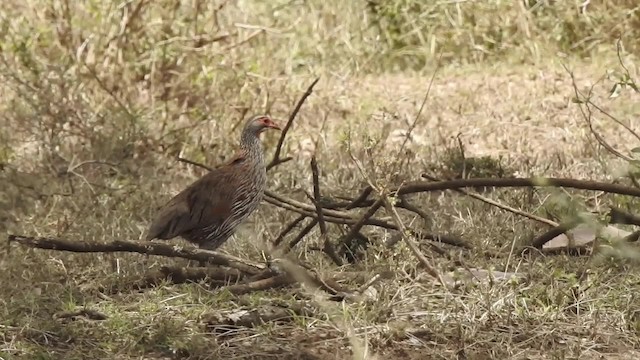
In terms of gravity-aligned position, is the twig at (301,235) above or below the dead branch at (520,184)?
below

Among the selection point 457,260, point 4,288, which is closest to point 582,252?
point 457,260

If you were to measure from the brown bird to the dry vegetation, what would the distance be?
4.8 inches

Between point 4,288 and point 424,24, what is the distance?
4.99 meters

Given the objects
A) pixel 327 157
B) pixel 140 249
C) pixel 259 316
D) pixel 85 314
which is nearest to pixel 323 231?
pixel 259 316

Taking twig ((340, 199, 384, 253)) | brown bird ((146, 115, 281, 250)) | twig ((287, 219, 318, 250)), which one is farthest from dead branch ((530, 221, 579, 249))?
brown bird ((146, 115, 281, 250))

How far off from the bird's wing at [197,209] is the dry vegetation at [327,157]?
134 millimetres

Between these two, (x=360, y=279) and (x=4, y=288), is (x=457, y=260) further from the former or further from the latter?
(x=4, y=288)

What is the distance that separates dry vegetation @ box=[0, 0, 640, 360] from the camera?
13.6 feet

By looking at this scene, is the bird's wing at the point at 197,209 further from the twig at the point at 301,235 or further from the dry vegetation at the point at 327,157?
the twig at the point at 301,235

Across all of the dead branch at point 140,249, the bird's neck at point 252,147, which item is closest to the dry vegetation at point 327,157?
the dead branch at point 140,249

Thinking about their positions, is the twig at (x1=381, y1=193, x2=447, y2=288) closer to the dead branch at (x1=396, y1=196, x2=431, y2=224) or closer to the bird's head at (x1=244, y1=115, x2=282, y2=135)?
the dead branch at (x1=396, y1=196, x2=431, y2=224)

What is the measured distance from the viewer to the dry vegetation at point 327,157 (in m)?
4.14

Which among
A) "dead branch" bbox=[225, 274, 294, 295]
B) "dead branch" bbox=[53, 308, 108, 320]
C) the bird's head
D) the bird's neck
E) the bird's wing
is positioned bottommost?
"dead branch" bbox=[225, 274, 294, 295]

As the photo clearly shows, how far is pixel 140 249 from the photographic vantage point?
4.36 metres
